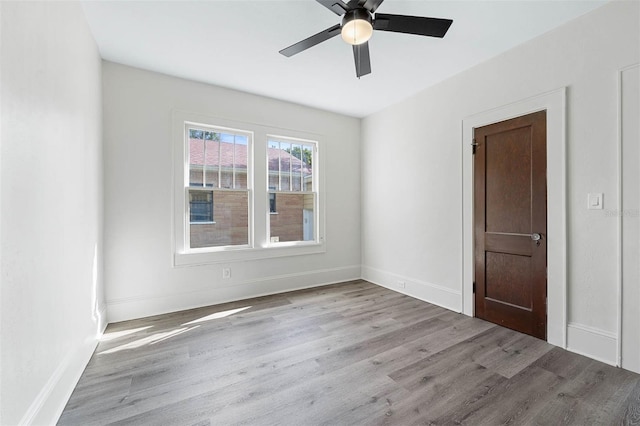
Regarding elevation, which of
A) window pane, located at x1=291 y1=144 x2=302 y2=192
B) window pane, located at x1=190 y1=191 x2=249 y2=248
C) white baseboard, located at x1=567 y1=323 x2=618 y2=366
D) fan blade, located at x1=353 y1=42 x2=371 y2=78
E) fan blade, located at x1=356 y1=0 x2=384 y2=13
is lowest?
white baseboard, located at x1=567 y1=323 x2=618 y2=366

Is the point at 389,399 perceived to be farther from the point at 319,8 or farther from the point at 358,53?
the point at 319,8

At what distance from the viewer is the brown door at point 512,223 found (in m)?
2.53

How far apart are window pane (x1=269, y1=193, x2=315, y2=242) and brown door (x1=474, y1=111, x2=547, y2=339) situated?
7.77 feet

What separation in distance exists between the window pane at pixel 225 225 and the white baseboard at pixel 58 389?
152 cm

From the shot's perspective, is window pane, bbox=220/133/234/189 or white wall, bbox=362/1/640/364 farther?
window pane, bbox=220/133/234/189

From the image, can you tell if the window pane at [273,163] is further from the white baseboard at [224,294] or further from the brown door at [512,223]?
the brown door at [512,223]

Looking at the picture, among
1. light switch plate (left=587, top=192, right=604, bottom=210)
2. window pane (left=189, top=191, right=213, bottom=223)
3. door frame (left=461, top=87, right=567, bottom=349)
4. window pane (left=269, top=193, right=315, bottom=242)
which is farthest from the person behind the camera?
window pane (left=269, top=193, right=315, bottom=242)

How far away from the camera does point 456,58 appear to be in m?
2.87

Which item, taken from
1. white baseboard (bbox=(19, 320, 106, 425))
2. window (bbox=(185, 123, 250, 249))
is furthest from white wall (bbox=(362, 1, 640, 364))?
white baseboard (bbox=(19, 320, 106, 425))

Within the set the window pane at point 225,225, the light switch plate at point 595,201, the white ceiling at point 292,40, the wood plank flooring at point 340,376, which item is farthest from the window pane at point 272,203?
the light switch plate at point 595,201

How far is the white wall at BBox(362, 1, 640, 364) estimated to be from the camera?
Answer: 2137mm

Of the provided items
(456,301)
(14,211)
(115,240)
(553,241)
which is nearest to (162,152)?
(115,240)

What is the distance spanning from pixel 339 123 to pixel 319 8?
2.42 metres

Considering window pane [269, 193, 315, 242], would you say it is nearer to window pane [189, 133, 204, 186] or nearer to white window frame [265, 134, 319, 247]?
white window frame [265, 134, 319, 247]
